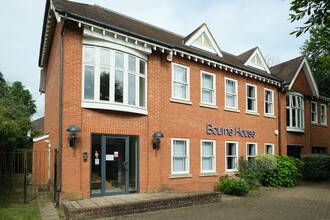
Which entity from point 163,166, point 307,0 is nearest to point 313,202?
point 163,166

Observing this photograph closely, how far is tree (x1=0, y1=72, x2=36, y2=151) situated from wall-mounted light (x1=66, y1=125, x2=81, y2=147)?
413 cm

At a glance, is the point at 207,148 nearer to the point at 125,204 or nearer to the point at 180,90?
the point at 180,90

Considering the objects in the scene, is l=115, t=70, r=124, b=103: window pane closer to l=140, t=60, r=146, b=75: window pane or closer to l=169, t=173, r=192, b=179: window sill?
l=140, t=60, r=146, b=75: window pane

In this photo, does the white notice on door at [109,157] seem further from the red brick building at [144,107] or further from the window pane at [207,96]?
the window pane at [207,96]

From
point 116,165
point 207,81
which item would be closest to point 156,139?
point 116,165

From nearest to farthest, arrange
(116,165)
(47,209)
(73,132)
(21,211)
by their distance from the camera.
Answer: (21,211)
(47,209)
(73,132)
(116,165)

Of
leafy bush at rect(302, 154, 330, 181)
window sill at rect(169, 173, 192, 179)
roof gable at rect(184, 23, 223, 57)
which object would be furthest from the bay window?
window sill at rect(169, 173, 192, 179)

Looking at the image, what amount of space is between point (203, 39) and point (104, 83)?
786 cm

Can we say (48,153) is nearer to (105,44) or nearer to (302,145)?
(105,44)

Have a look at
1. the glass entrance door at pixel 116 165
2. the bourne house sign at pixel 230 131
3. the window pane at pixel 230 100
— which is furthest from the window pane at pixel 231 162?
the glass entrance door at pixel 116 165

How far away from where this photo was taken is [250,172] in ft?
54.0

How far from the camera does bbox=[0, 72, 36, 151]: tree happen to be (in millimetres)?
13523

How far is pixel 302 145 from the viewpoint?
877 inches

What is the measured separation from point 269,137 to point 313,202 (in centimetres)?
709
